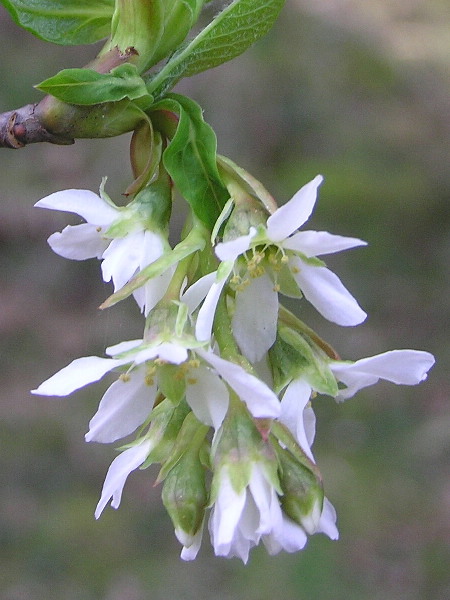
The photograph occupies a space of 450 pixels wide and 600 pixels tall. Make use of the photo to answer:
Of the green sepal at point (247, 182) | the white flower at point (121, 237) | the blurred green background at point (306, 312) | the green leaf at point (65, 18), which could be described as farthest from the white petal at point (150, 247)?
the blurred green background at point (306, 312)

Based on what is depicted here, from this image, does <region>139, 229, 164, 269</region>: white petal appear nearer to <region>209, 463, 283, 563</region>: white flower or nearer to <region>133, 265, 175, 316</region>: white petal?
<region>133, 265, 175, 316</region>: white petal

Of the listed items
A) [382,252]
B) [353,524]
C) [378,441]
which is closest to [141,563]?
[353,524]

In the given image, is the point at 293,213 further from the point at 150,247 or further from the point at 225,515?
the point at 225,515

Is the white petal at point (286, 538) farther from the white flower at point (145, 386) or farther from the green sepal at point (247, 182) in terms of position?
the green sepal at point (247, 182)

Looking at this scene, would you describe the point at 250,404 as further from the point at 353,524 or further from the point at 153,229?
the point at 353,524

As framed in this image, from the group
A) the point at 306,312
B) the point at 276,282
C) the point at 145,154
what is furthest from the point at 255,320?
the point at 306,312
